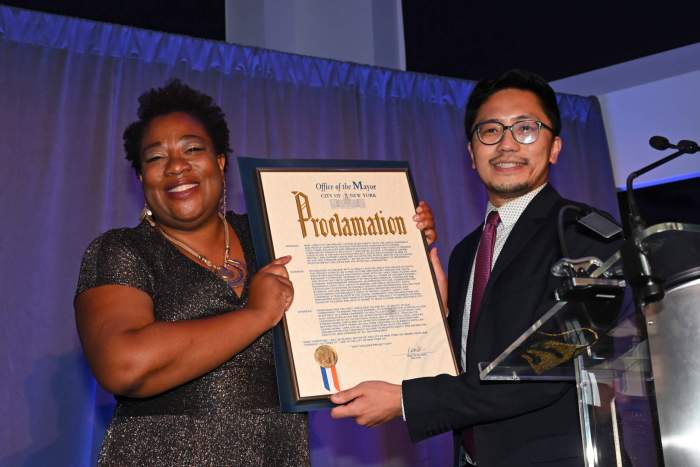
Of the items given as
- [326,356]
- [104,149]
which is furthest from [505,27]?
[326,356]

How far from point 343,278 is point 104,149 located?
74.5 inches

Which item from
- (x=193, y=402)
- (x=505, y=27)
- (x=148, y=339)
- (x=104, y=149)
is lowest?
(x=193, y=402)

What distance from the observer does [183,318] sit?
2301mm

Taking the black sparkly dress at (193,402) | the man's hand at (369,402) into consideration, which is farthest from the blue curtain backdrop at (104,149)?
the man's hand at (369,402)

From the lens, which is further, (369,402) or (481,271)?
(481,271)

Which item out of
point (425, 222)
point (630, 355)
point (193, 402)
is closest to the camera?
point (630, 355)

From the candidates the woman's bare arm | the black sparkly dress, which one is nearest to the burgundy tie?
the black sparkly dress

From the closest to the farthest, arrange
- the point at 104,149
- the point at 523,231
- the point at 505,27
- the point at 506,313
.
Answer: the point at 506,313 < the point at 523,231 < the point at 104,149 < the point at 505,27

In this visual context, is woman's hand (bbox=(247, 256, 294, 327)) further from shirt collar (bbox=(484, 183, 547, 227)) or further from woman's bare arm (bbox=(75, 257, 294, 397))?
shirt collar (bbox=(484, 183, 547, 227))

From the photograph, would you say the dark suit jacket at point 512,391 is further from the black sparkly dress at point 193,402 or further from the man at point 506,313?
the black sparkly dress at point 193,402

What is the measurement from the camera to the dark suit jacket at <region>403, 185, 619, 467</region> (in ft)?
7.40

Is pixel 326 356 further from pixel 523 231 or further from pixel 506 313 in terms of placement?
pixel 523 231

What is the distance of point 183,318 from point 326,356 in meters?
0.42

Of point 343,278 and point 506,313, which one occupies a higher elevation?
point 343,278
